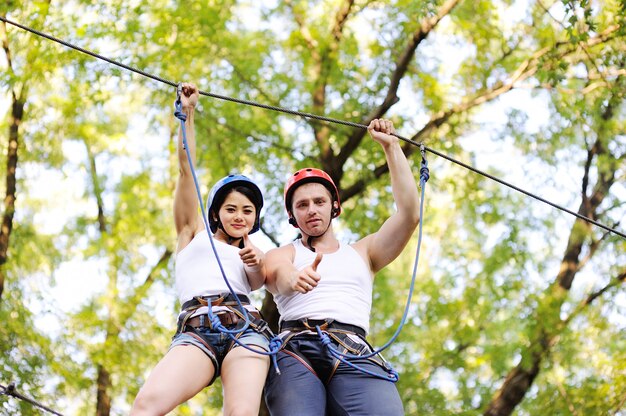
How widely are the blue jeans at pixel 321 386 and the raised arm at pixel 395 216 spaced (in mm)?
517

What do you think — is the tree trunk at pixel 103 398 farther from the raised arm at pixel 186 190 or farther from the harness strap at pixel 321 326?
the harness strap at pixel 321 326

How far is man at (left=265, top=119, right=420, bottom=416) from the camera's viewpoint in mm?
3432

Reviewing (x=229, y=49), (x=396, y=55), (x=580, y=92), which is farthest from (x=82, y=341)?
(x=580, y=92)

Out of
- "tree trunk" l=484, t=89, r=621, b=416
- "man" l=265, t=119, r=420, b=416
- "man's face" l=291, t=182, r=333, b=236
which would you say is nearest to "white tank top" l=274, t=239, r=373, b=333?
"man" l=265, t=119, r=420, b=416

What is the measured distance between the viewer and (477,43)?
9156mm

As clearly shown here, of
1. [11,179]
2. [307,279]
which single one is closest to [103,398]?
[11,179]

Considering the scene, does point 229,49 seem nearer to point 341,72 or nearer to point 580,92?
point 341,72

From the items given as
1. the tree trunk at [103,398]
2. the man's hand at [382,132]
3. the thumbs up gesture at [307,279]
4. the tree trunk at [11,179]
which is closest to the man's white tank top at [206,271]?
the thumbs up gesture at [307,279]

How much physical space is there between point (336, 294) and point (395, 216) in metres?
0.45

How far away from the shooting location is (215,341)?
3.52 m

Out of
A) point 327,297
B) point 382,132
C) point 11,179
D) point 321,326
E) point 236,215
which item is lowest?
point 321,326

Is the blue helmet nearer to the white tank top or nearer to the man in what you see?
the man

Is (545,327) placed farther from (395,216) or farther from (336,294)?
(336,294)

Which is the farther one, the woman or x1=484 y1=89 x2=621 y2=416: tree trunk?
x1=484 y1=89 x2=621 y2=416: tree trunk
